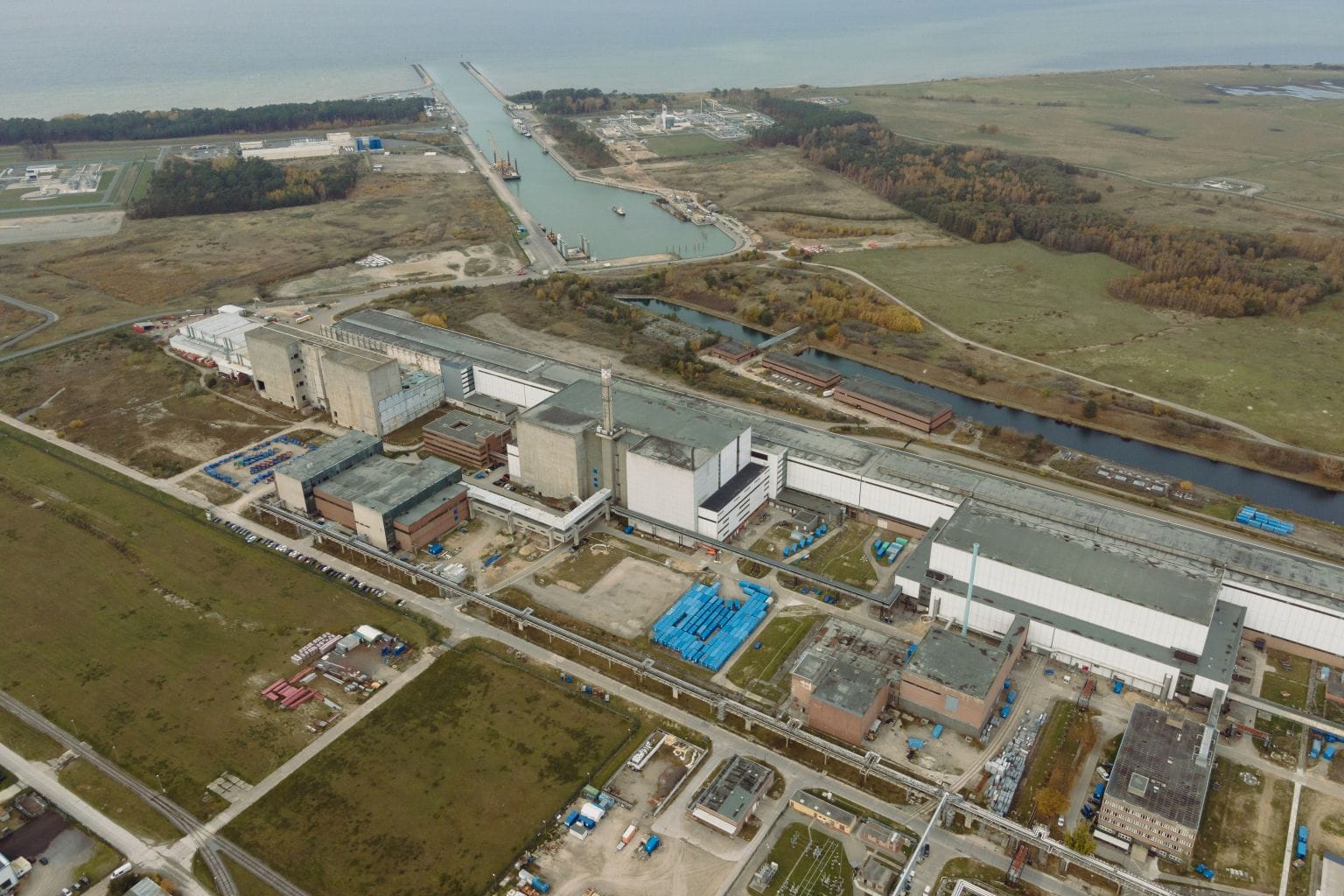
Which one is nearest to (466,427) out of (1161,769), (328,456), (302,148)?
(328,456)

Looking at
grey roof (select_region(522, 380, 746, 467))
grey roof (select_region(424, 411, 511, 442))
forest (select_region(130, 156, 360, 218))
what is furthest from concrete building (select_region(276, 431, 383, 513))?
forest (select_region(130, 156, 360, 218))

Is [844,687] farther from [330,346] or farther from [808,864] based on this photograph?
[330,346]

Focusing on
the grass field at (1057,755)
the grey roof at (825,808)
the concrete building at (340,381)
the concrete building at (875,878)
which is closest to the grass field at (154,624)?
the concrete building at (340,381)

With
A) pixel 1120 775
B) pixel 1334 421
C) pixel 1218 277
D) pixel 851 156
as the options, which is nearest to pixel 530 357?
pixel 1120 775

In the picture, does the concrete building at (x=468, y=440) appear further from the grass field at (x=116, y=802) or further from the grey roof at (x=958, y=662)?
the grey roof at (x=958, y=662)

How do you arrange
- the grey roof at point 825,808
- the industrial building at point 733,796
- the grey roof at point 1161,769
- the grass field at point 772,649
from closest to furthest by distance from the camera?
1. the grey roof at point 1161,769
2. the industrial building at point 733,796
3. the grey roof at point 825,808
4. the grass field at point 772,649

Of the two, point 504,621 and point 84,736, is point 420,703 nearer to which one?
point 504,621

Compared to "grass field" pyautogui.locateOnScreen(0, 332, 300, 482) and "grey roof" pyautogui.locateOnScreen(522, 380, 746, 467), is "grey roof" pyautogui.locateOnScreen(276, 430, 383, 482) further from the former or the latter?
"grey roof" pyautogui.locateOnScreen(522, 380, 746, 467)
